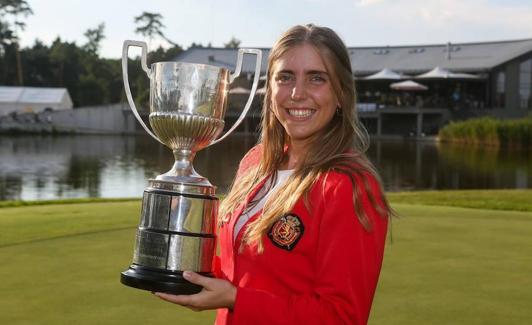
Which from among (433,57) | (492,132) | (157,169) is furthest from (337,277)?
(433,57)

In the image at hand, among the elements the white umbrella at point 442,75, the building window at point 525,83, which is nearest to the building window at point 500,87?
the building window at point 525,83

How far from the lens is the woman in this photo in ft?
6.73

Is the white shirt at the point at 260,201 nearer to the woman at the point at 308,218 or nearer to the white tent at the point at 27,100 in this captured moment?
the woman at the point at 308,218

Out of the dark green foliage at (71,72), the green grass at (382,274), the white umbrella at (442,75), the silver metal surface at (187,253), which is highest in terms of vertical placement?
the dark green foliage at (71,72)

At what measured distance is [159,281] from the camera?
217 centimetres

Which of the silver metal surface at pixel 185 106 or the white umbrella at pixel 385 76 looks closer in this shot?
the silver metal surface at pixel 185 106

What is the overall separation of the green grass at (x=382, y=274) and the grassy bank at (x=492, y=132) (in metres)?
31.3

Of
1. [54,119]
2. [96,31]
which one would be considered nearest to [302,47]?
[54,119]

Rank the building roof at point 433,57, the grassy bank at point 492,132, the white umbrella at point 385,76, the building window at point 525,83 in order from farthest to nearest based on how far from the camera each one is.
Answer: the building roof at point 433,57 < the building window at point 525,83 < the white umbrella at point 385,76 < the grassy bank at point 492,132

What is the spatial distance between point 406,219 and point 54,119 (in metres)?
50.8

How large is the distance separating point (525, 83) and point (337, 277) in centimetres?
5113

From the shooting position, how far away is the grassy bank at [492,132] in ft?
125

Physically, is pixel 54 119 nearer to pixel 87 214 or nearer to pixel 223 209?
pixel 87 214

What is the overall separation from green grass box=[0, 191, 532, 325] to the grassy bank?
3134 cm
